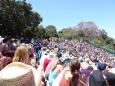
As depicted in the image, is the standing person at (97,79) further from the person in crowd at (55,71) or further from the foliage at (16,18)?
the foliage at (16,18)

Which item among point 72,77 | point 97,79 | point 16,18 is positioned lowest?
point 97,79

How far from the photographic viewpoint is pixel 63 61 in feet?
30.6

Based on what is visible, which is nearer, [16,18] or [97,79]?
[97,79]

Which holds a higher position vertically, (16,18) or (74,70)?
(16,18)

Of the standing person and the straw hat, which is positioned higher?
the straw hat

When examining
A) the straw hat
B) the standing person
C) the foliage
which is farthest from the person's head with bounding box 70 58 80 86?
the foliage

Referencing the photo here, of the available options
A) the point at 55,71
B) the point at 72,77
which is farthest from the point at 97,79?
the point at 72,77

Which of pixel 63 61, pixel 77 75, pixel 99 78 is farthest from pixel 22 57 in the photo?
pixel 63 61

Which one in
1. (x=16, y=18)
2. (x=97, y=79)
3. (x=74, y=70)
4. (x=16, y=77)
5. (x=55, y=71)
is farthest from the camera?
(x=16, y=18)

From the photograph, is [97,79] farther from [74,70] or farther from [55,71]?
[74,70]

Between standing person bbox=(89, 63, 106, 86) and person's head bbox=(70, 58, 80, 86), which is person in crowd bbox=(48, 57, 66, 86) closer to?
standing person bbox=(89, 63, 106, 86)

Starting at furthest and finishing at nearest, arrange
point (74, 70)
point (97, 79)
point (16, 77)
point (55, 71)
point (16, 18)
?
point (16, 18)
point (55, 71)
point (97, 79)
point (74, 70)
point (16, 77)

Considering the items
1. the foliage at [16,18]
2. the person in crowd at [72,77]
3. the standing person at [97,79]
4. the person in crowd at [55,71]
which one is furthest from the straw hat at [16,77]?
the foliage at [16,18]

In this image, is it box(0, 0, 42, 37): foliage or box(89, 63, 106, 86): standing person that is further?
box(0, 0, 42, 37): foliage
